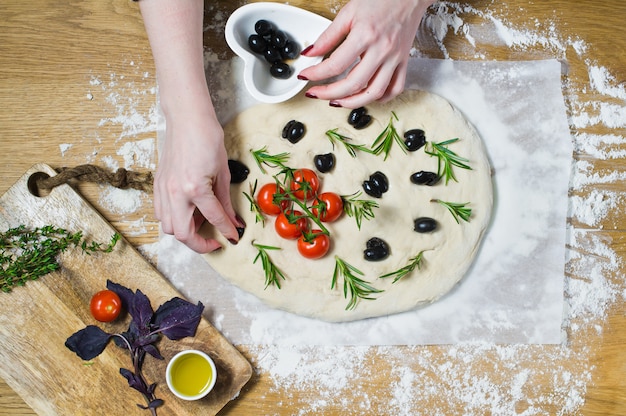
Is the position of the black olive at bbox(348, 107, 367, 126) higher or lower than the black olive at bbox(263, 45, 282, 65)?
lower

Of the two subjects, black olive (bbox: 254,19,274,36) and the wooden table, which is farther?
the wooden table

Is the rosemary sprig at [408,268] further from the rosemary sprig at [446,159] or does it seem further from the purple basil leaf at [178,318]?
the purple basil leaf at [178,318]

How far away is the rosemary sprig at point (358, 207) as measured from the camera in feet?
5.56

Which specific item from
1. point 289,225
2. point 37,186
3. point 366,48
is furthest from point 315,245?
point 37,186

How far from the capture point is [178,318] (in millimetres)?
1741

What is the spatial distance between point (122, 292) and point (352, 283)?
0.70m

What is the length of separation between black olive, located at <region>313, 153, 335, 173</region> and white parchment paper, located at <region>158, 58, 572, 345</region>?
1.04ft

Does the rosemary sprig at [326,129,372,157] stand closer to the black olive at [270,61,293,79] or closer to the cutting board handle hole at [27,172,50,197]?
the black olive at [270,61,293,79]

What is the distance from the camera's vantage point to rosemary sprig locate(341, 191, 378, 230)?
1.69 metres

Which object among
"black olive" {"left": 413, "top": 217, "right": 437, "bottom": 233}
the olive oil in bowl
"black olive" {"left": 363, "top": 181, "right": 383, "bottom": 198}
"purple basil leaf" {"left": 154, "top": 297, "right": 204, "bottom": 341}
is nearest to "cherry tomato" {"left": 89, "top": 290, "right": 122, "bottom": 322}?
"purple basil leaf" {"left": 154, "top": 297, "right": 204, "bottom": 341}

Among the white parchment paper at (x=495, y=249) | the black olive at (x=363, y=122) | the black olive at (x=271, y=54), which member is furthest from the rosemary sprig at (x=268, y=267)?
the black olive at (x=271, y=54)

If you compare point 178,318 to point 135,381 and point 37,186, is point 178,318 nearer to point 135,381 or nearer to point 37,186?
point 135,381

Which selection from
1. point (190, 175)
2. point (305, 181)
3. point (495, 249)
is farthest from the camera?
point (495, 249)

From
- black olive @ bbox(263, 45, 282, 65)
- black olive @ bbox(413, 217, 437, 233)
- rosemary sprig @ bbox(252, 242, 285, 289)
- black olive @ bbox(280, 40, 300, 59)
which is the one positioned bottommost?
rosemary sprig @ bbox(252, 242, 285, 289)
